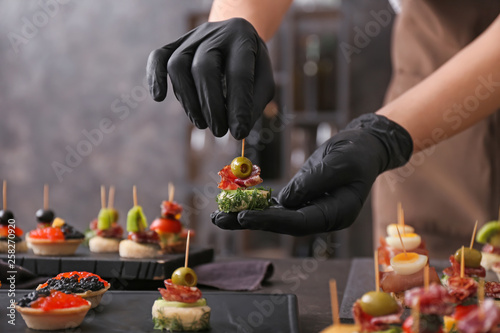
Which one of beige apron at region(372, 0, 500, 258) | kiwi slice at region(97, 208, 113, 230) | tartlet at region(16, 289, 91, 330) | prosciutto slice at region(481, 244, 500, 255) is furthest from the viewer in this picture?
beige apron at region(372, 0, 500, 258)

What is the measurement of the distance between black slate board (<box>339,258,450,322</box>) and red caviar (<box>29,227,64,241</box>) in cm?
111

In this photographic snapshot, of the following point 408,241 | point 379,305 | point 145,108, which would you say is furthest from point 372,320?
point 145,108

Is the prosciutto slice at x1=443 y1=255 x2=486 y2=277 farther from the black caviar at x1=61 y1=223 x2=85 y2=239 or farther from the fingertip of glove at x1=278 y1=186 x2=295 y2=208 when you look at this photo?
the black caviar at x1=61 y1=223 x2=85 y2=239

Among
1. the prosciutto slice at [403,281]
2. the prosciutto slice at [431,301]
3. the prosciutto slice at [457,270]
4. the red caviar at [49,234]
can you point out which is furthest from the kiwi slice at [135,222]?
the prosciutto slice at [431,301]

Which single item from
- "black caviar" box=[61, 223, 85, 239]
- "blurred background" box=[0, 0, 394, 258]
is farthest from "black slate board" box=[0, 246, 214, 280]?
"blurred background" box=[0, 0, 394, 258]

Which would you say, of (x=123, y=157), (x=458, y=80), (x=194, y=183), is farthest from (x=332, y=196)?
(x=123, y=157)

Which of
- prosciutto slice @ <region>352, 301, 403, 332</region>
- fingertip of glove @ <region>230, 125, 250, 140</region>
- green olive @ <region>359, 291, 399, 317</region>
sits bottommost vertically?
prosciutto slice @ <region>352, 301, 403, 332</region>

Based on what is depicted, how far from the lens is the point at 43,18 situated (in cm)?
538

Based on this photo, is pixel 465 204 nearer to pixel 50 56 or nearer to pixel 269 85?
pixel 269 85

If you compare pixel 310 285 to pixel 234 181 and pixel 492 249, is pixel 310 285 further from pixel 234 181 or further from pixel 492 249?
pixel 492 249

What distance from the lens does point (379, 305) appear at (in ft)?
3.94

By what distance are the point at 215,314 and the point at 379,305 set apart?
51 centimetres

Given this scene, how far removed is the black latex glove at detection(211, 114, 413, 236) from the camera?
1467 mm

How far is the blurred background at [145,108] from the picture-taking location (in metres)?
4.34
